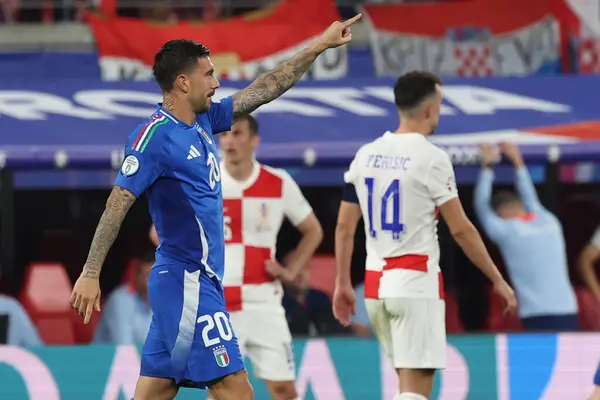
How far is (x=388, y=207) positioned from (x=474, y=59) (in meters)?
5.29

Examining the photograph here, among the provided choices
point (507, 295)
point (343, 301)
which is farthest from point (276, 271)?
point (507, 295)

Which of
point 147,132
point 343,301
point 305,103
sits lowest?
point 343,301

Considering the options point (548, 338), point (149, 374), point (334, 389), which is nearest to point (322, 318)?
point (334, 389)

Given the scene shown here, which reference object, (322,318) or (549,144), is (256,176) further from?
(549,144)

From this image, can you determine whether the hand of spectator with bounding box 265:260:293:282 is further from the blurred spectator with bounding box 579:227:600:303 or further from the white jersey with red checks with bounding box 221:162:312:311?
the blurred spectator with bounding box 579:227:600:303

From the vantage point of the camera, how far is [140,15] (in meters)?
12.4

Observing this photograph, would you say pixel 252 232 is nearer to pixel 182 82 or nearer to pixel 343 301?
pixel 343 301

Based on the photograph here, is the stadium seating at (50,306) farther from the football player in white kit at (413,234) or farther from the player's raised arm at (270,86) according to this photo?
the player's raised arm at (270,86)

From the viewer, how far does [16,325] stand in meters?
8.98

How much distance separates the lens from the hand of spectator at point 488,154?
29.8 feet

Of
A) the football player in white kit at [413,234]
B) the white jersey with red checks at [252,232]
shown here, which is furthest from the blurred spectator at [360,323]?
the football player in white kit at [413,234]

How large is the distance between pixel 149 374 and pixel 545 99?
5257mm

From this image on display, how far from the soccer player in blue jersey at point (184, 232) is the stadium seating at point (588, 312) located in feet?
15.9

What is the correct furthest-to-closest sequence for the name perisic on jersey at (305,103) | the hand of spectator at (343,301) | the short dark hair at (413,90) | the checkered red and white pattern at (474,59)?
the checkered red and white pattern at (474,59), the name perisic on jersey at (305,103), the hand of spectator at (343,301), the short dark hair at (413,90)
